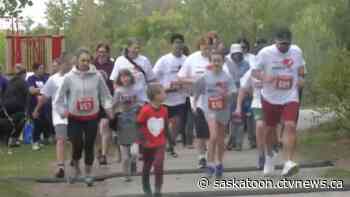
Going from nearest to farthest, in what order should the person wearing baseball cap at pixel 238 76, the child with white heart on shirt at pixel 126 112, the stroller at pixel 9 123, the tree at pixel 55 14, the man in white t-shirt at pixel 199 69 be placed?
the child with white heart on shirt at pixel 126 112 → the man in white t-shirt at pixel 199 69 → the person wearing baseball cap at pixel 238 76 → the stroller at pixel 9 123 → the tree at pixel 55 14

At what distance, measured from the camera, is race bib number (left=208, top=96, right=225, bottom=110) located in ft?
42.5

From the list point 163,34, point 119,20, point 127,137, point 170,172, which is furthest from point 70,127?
point 119,20

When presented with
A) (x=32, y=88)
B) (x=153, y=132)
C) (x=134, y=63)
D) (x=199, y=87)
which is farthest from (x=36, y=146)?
(x=153, y=132)

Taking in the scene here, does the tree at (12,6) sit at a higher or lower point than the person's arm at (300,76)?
→ higher

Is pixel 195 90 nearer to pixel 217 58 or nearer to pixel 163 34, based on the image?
pixel 217 58

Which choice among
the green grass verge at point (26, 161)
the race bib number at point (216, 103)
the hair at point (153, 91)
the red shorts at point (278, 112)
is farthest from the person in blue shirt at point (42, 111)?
the hair at point (153, 91)

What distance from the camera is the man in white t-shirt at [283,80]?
12.5 metres

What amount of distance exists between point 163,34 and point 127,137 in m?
39.9

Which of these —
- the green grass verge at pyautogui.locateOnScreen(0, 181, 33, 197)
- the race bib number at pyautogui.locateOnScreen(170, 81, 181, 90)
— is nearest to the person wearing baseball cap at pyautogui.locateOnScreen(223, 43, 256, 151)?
the race bib number at pyautogui.locateOnScreen(170, 81, 181, 90)

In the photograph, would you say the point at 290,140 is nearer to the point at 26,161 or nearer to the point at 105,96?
the point at 105,96

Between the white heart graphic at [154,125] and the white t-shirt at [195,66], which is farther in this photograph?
the white t-shirt at [195,66]

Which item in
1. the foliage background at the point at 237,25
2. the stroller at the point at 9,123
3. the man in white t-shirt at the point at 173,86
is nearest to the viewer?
the foliage background at the point at 237,25

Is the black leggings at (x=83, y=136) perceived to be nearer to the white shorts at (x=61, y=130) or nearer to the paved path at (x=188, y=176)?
the paved path at (x=188, y=176)

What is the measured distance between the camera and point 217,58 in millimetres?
13023
